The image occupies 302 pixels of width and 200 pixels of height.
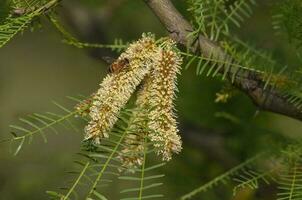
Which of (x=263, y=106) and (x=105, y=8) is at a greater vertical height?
(x=105, y=8)

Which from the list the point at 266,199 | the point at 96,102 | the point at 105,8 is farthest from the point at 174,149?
the point at 105,8

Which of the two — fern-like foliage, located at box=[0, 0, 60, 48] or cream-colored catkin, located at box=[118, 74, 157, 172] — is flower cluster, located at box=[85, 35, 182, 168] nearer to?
cream-colored catkin, located at box=[118, 74, 157, 172]

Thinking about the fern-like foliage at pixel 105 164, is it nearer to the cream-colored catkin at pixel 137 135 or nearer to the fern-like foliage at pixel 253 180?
the cream-colored catkin at pixel 137 135

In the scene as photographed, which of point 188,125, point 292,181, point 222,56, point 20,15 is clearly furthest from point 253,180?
point 188,125

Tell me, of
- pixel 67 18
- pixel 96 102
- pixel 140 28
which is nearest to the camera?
pixel 96 102

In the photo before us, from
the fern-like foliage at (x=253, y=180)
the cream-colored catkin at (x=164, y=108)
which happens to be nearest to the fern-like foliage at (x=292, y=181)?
the fern-like foliage at (x=253, y=180)

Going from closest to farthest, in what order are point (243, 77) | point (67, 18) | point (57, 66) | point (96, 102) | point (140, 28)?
point (96, 102)
point (243, 77)
point (67, 18)
point (140, 28)
point (57, 66)

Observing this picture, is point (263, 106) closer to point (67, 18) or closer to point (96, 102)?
point (96, 102)

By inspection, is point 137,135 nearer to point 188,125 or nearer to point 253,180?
point 253,180
